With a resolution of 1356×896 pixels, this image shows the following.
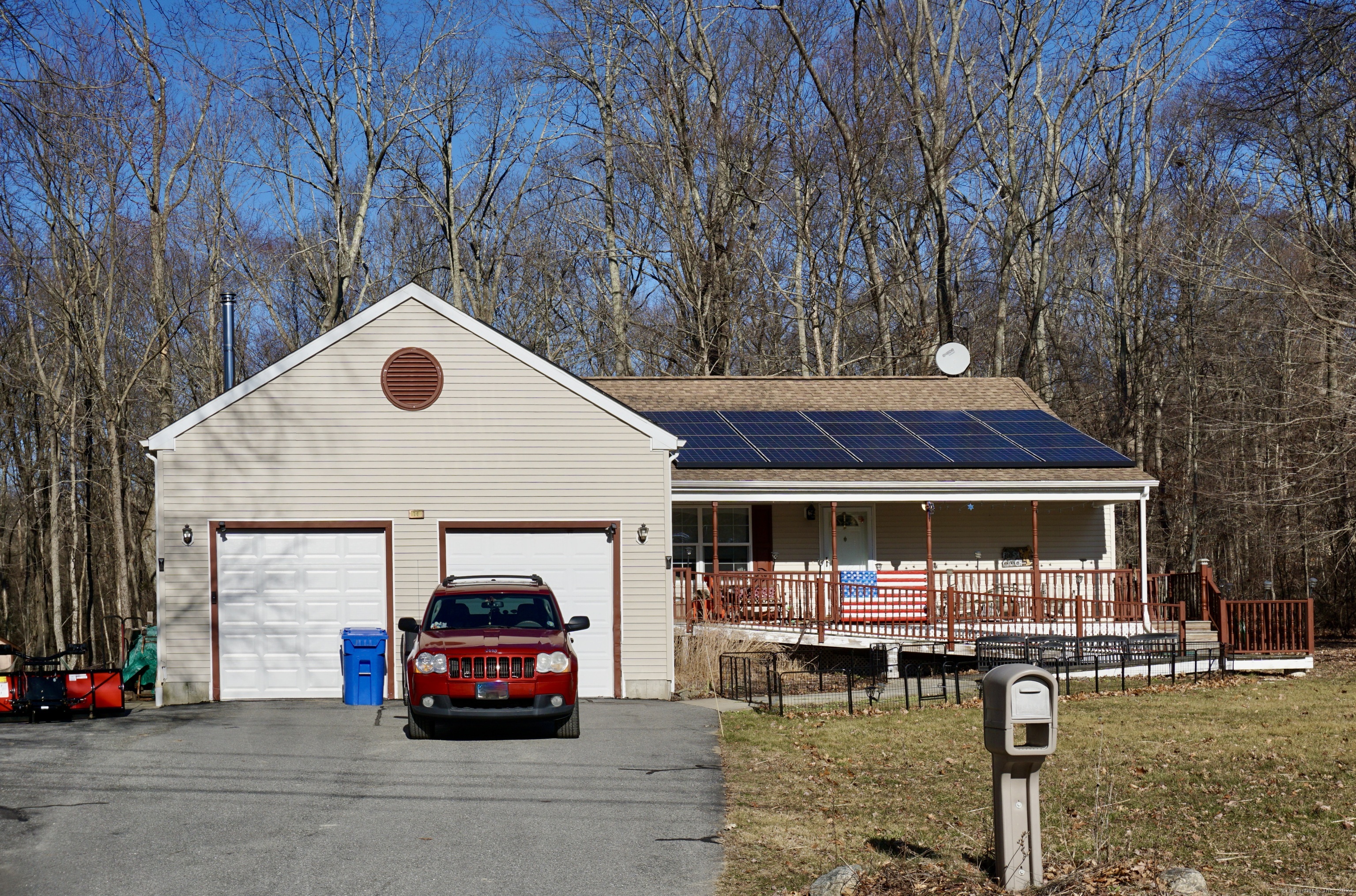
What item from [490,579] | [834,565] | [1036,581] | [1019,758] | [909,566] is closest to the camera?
[1019,758]

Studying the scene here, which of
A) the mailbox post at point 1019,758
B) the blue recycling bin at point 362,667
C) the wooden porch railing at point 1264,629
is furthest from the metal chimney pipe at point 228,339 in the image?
the wooden porch railing at point 1264,629

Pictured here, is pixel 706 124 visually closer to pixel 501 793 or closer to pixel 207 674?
pixel 207 674

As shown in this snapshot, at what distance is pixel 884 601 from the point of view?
22.4 m

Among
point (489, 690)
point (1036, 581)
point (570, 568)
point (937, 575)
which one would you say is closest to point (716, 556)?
point (570, 568)

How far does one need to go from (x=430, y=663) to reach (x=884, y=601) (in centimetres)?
1078

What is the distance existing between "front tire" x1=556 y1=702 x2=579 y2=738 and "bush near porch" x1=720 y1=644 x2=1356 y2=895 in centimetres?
171

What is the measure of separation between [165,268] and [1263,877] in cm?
3219

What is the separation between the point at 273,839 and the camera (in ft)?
31.1

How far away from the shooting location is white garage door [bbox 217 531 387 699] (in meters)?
18.1

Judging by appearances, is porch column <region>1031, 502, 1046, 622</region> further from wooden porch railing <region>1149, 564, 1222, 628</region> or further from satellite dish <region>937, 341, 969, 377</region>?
satellite dish <region>937, 341, 969, 377</region>

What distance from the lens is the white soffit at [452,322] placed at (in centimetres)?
1820

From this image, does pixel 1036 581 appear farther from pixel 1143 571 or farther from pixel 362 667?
pixel 362 667

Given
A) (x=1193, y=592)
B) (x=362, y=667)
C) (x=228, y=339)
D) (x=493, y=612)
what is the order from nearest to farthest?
(x=493, y=612) < (x=362, y=667) < (x=228, y=339) < (x=1193, y=592)

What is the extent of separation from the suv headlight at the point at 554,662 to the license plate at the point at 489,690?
465mm
